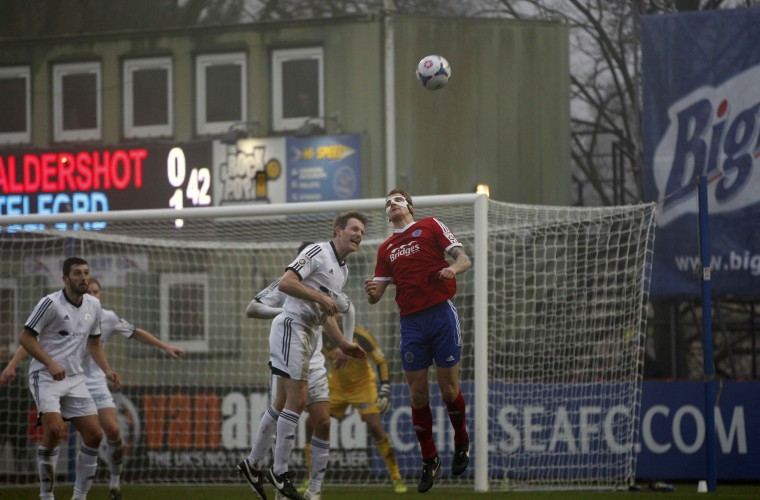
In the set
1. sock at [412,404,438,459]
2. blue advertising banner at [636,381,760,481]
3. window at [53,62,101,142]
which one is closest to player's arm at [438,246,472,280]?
sock at [412,404,438,459]

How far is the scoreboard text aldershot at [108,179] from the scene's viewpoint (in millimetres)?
18953

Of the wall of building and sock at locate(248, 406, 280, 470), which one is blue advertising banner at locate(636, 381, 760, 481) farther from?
the wall of building

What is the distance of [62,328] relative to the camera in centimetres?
1093

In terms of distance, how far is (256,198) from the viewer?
1881cm

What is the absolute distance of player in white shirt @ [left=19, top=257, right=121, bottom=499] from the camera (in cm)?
1080

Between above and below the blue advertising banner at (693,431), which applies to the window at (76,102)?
above

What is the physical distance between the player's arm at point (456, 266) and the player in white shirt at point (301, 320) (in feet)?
2.49

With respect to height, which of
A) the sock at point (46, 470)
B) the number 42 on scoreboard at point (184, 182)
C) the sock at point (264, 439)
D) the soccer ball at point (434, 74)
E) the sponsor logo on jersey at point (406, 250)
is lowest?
the sock at point (46, 470)

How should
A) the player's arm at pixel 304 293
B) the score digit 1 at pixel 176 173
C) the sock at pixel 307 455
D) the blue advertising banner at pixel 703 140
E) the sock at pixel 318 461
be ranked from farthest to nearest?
the score digit 1 at pixel 176 173, the blue advertising banner at pixel 703 140, the sock at pixel 307 455, the sock at pixel 318 461, the player's arm at pixel 304 293

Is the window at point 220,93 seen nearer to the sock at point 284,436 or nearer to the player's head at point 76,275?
the player's head at point 76,275

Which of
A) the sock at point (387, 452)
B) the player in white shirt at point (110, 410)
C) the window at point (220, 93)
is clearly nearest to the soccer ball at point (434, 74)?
the player in white shirt at point (110, 410)

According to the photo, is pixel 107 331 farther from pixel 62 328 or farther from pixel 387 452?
pixel 387 452

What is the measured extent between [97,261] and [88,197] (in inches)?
131

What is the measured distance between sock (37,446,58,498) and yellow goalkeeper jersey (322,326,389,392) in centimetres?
325
